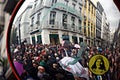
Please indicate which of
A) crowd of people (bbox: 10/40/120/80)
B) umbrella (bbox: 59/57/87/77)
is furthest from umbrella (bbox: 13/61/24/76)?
umbrella (bbox: 59/57/87/77)

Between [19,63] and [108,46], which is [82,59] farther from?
[19,63]

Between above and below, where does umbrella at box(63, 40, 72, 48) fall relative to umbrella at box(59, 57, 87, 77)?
above

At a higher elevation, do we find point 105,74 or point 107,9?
point 107,9

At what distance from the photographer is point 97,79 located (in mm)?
1168

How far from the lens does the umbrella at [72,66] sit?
1173 mm

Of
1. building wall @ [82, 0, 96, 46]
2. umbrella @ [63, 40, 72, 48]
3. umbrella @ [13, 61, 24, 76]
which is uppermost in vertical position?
building wall @ [82, 0, 96, 46]

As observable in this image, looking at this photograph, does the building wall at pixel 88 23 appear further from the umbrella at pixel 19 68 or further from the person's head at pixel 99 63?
the umbrella at pixel 19 68

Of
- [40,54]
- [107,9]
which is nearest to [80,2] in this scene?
[107,9]

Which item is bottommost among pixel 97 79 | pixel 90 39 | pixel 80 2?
pixel 97 79

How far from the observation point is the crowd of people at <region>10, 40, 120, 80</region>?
1.16 meters

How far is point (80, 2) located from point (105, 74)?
0.21 meters

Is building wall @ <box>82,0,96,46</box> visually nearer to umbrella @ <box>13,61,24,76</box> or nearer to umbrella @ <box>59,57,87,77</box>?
umbrella @ <box>59,57,87,77</box>

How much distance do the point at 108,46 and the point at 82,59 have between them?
0.26 ft

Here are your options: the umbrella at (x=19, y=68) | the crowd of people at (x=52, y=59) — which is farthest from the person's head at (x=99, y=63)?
the umbrella at (x=19, y=68)
